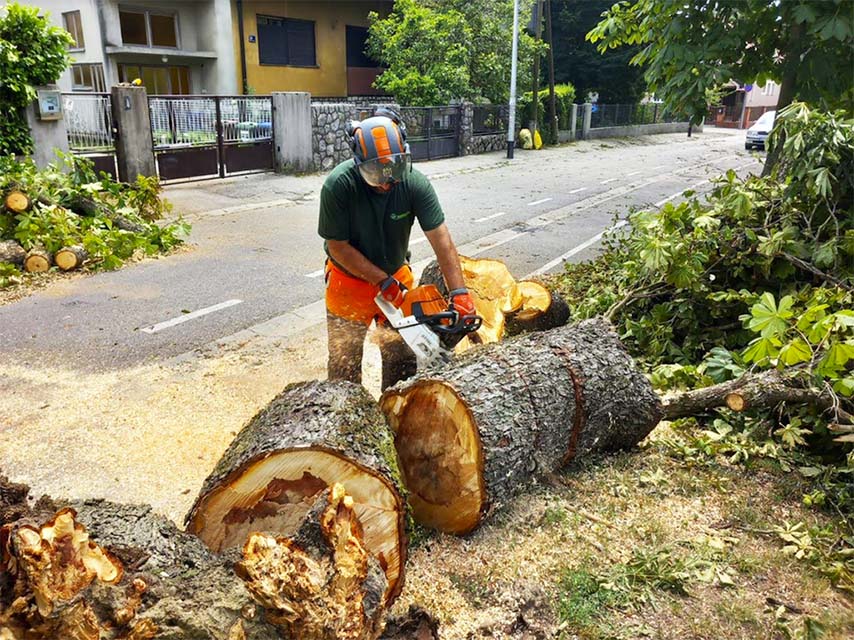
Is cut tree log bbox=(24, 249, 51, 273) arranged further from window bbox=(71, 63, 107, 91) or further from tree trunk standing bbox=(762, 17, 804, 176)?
window bbox=(71, 63, 107, 91)

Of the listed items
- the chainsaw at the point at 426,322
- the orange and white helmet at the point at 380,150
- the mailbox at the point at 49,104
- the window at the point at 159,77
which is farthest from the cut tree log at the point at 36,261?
the window at the point at 159,77

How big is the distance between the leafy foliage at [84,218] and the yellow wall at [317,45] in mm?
13367

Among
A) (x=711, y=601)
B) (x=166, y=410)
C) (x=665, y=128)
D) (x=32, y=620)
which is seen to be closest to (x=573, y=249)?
(x=166, y=410)

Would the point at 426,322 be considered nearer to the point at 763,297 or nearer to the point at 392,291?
the point at 392,291

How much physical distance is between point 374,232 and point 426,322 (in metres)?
0.63

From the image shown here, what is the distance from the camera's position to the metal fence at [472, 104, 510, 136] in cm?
2092

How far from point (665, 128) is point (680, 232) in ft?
107

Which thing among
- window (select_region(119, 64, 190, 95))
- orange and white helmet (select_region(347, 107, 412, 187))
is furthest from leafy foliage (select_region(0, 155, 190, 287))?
window (select_region(119, 64, 190, 95))

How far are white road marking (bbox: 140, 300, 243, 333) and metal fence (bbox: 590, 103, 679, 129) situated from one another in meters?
25.2

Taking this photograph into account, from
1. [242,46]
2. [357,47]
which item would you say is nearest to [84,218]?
[242,46]

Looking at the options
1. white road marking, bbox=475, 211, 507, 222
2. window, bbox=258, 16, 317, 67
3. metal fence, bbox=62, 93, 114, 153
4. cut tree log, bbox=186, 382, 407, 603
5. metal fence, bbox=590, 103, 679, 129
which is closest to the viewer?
cut tree log, bbox=186, 382, 407, 603

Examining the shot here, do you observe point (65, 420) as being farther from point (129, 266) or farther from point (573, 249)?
point (573, 249)

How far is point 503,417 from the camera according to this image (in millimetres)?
2973

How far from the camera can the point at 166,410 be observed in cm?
428
